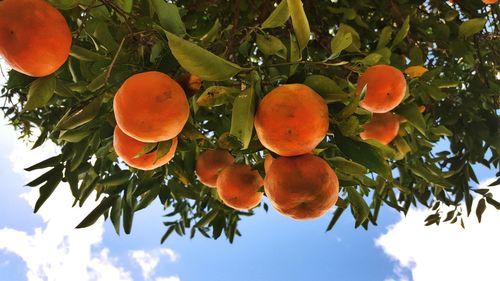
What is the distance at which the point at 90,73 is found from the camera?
5.21 ft

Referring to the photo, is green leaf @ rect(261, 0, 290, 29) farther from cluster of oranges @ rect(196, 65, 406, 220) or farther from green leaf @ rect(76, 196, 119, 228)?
green leaf @ rect(76, 196, 119, 228)

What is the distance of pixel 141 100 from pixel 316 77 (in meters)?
0.47

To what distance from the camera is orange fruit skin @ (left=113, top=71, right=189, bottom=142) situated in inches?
46.1

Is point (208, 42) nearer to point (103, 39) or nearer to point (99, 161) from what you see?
point (103, 39)

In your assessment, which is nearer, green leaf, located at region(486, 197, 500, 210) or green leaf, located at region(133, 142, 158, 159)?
green leaf, located at region(133, 142, 158, 159)

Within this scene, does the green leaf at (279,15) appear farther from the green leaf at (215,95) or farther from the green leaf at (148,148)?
the green leaf at (148,148)

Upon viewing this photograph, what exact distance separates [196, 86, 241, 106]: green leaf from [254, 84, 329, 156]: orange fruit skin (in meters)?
0.15

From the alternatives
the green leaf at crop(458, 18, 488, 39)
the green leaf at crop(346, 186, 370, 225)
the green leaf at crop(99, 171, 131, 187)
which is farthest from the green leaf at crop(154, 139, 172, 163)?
the green leaf at crop(458, 18, 488, 39)

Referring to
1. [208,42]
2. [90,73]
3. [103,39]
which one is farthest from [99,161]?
[208,42]

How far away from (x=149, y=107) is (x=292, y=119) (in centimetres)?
39

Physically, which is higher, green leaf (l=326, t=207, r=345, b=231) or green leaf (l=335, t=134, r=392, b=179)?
green leaf (l=335, t=134, r=392, b=179)

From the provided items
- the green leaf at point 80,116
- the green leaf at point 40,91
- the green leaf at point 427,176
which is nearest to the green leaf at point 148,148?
the green leaf at point 80,116

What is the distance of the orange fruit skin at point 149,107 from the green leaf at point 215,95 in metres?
0.07

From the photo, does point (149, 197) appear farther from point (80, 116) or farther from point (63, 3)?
point (63, 3)
